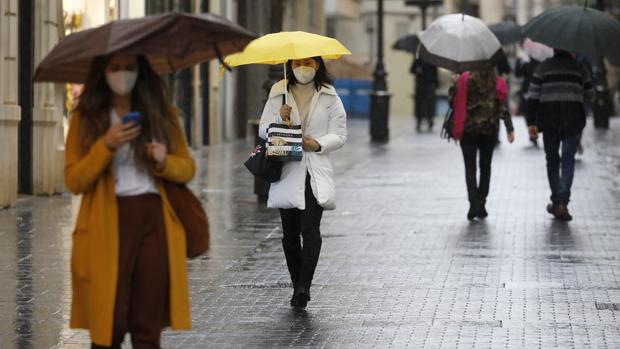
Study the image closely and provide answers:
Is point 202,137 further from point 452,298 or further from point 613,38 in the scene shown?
point 452,298

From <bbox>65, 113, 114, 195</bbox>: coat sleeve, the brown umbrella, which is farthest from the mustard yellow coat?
the brown umbrella

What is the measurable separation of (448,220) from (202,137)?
14.0m

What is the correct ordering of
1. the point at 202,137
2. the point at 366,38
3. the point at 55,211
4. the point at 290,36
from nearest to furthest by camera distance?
the point at 290,36
the point at 55,211
the point at 202,137
the point at 366,38

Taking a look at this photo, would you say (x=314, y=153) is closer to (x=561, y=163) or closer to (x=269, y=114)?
(x=269, y=114)

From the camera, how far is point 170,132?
21.2 feet

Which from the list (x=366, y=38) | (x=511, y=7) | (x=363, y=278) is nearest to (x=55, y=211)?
(x=363, y=278)

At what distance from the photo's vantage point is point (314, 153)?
9.73m

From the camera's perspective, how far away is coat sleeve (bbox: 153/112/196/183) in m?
6.35

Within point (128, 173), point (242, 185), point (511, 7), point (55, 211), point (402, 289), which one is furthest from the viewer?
point (511, 7)

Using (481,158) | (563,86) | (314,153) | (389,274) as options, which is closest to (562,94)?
(563,86)

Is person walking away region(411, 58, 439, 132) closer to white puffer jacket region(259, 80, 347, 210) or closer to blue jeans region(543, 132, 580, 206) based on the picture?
blue jeans region(543, 132, 580, 206)

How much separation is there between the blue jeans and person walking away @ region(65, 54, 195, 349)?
9035 mm

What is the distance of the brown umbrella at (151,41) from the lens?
20.2 ft

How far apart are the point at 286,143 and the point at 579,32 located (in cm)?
573
